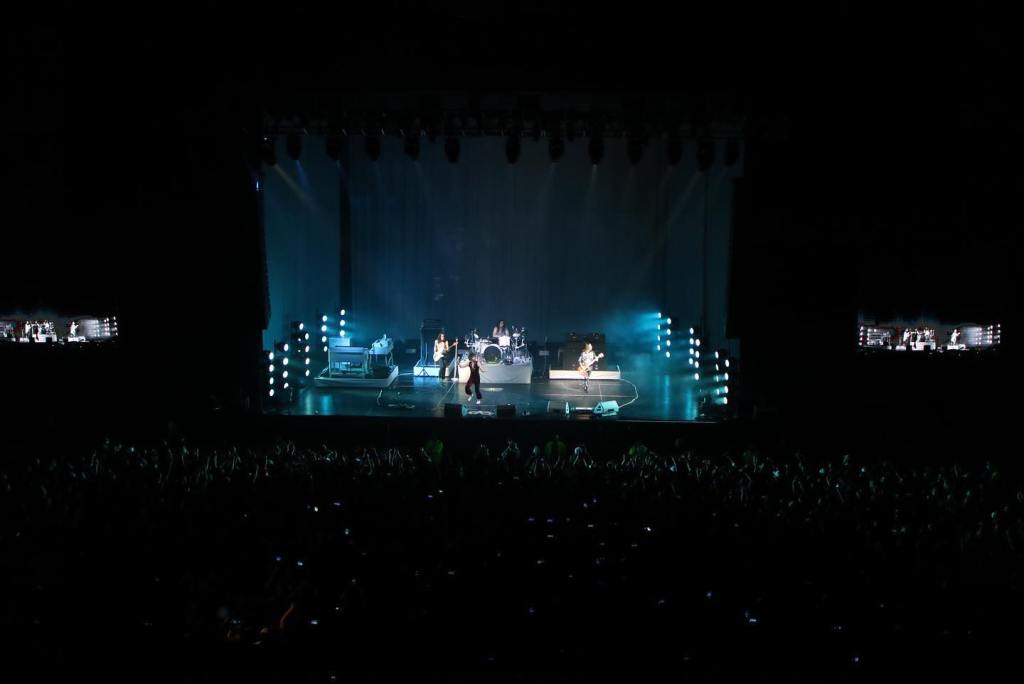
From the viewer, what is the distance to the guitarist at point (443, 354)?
10.2 metres

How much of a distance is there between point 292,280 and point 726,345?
20.6 feet

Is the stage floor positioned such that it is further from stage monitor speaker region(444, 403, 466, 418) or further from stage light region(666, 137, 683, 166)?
stage light region(666, 137, 683, 166)

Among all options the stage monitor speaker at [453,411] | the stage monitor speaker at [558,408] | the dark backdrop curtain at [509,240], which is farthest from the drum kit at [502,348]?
the stage monitor speaker at [453,411]

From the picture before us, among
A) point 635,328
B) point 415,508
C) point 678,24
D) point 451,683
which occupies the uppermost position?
point 678,24

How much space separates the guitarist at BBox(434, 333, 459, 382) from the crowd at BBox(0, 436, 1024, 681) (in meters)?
7.11

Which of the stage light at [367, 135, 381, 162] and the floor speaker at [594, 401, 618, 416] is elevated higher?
the stage light at [367, 135, 381, 162]

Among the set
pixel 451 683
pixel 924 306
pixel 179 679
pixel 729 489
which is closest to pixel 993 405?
pixel 924 306

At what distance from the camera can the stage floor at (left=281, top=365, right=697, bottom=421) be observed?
762cm

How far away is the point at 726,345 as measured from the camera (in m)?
10.7

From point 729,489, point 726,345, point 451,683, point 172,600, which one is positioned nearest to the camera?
point 172,600

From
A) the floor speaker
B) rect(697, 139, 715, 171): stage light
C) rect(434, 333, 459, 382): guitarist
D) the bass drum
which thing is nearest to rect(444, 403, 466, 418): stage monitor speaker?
the floor speaker

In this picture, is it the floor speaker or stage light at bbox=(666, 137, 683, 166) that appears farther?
stage light at bbox=(666, 137, 683, 166)

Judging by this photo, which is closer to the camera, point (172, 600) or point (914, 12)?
point (172, 600)

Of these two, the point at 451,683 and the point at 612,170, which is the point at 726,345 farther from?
the point at 451,683
